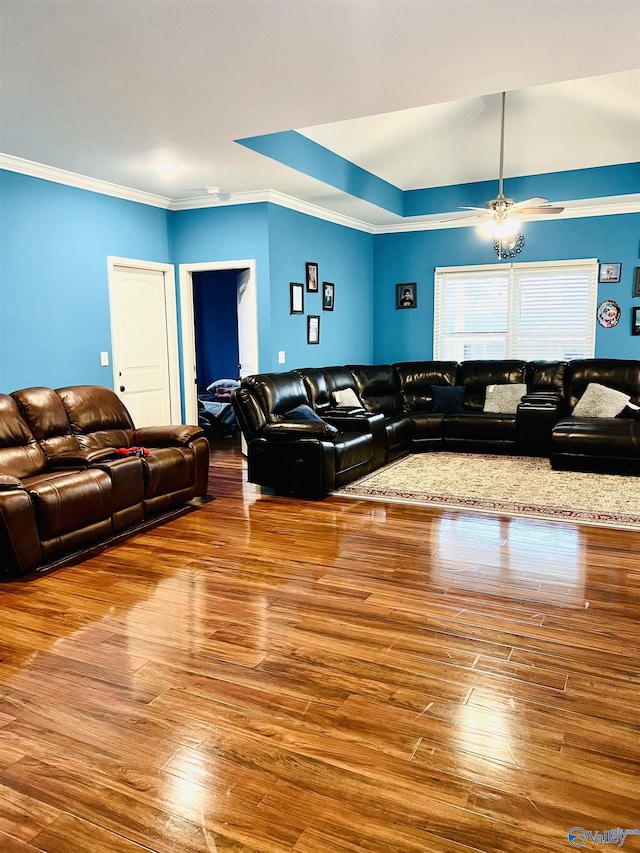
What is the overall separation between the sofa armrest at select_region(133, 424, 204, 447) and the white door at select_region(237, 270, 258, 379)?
1.70 metres

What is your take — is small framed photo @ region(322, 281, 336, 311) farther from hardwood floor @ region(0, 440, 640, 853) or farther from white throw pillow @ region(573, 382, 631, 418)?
hardwood floor @ region(0, 440, 640, 853)

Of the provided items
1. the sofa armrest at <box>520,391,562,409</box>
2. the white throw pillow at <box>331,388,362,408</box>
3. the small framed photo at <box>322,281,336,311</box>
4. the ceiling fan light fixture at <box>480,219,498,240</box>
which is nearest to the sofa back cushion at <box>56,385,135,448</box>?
the white throw pillow at <box>331,388,362,408</box>

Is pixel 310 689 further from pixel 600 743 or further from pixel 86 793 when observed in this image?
pixel 600 743

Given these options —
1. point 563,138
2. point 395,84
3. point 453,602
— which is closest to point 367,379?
point 563,138

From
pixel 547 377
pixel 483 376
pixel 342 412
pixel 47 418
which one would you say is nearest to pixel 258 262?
pixel 342 412

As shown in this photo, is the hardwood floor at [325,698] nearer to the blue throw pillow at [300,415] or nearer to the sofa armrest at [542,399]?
the blue throw pillow at [300,415]

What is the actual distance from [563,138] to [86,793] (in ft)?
23.2

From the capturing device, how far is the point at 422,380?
7977mm

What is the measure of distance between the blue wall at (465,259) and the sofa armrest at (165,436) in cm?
445

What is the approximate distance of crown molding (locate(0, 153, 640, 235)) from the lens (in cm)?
537

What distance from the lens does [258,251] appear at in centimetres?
659

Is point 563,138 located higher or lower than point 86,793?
higher

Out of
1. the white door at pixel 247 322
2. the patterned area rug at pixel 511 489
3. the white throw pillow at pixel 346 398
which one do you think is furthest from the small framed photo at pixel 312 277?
the patterned area rug at pixel 511 489

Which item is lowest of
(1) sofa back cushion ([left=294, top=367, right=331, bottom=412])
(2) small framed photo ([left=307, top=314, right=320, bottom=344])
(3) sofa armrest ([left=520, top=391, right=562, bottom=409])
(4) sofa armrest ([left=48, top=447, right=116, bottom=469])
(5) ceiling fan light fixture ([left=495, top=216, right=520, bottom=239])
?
(4) sofa armrest ([left=48, top=447, right=116, bottom=469])
